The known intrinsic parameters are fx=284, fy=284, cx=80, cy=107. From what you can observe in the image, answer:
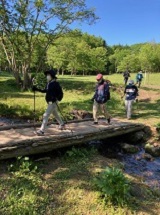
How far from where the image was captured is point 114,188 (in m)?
7.10

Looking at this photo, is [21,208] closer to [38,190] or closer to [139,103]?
[38,190]

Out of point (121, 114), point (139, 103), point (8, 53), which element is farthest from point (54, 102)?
point (8, 53)

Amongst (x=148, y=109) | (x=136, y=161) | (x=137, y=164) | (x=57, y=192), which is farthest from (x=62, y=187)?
(x=148, y=109)

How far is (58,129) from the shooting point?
10656mm

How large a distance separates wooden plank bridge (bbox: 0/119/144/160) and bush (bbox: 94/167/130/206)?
94.9 inches

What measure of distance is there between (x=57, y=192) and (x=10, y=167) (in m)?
1.56

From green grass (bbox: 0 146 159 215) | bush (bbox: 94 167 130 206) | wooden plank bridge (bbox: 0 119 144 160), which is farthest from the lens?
wooden plank bridge (bbox: 0 119 144 160)

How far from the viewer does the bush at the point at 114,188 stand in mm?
7038

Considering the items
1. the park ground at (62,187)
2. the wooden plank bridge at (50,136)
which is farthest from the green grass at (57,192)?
the wooden plank bridge at (50,136)

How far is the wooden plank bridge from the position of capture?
8285 mm

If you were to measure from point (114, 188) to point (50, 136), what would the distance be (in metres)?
3.14

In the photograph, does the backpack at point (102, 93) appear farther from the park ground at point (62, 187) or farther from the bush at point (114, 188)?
the bush at point (114, 188)

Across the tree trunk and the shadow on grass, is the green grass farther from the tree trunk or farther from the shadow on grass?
the tree trunk

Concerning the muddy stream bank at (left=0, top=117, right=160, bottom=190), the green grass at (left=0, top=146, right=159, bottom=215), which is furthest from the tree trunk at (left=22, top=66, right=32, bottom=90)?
the green grass at (left=0, top=146, right=159, bottom=215)
